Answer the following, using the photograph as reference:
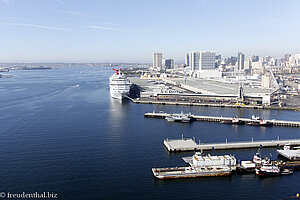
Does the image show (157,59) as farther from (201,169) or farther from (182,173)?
(182,173)

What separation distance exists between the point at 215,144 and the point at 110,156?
6.31m

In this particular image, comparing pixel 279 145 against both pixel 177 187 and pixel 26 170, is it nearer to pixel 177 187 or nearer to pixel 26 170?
pixel 177 187

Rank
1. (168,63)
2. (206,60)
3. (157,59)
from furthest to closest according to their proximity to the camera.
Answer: (157,59) < (168,63) < (206,60)

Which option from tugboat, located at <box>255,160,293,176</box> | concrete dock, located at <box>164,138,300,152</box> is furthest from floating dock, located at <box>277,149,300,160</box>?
tugboat, located at <box>255,160,293,176</box>

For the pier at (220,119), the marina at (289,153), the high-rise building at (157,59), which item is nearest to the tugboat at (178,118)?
the pier at (220,119)

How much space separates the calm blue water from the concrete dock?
446 mm

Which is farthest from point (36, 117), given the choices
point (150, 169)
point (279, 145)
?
point (279, 145)

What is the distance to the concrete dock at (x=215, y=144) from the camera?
1447cm

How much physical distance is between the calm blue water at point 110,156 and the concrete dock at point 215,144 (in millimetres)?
446

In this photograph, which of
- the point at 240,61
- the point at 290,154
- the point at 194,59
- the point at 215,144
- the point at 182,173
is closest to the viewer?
the point at 182,173

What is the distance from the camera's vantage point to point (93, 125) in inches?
781

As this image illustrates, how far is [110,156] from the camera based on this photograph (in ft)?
44.2

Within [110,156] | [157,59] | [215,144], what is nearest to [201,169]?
[215,144]

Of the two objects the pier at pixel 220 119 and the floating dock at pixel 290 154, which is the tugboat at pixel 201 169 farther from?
the pier at pixel 220 119
